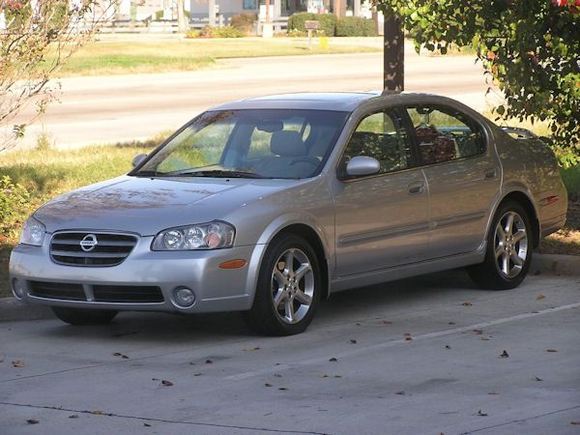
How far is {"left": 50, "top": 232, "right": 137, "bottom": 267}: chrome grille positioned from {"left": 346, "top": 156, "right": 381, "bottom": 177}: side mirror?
1.63 metres

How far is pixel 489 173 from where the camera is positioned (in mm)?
10812

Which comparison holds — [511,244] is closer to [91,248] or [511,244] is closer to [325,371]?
[325,371]

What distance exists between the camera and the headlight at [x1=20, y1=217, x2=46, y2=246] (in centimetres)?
927

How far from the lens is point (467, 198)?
34.6ft

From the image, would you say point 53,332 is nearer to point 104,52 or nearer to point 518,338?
point 518,338

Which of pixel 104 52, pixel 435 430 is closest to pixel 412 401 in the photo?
pixel 435 430

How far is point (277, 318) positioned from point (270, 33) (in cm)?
6233

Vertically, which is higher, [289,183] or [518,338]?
[289,183]

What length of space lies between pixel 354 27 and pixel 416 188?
6256 cm

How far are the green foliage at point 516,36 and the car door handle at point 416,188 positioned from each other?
247 centimetres

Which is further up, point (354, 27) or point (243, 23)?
point (354, 27)

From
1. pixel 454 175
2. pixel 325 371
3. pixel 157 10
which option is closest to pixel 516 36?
pixel 454 175

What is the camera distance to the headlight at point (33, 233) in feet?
30.4

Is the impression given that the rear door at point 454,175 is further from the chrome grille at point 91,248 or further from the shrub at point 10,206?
the shrub at point 10,206
